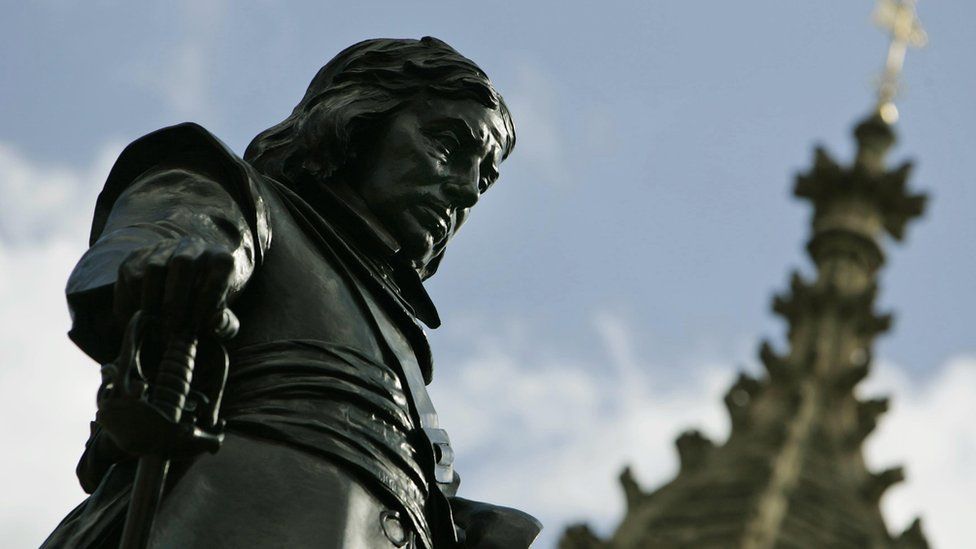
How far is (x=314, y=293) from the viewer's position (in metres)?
6.07

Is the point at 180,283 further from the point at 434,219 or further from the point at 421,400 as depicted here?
the point at 434,219

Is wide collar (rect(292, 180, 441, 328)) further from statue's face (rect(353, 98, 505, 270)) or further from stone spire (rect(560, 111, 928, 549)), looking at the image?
stone spire (rect(560, 111, 928, 549))

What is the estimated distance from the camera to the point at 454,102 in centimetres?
660

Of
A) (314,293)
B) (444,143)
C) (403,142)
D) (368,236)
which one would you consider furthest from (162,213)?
(444,143)

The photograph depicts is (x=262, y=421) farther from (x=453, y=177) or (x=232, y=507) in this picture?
(x=453, y=177)

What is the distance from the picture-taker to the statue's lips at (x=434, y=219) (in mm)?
6516

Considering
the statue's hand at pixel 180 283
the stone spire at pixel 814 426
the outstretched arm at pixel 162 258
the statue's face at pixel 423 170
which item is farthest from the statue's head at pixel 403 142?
the stone spire at pixel 814 426

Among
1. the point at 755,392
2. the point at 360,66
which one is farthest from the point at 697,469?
the point at 360,66

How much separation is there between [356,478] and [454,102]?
128 cm

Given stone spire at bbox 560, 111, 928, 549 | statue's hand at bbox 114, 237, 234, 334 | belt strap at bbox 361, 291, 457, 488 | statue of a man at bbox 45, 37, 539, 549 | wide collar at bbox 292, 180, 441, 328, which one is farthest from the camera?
stone spire at bbox 560, 111, 928, 549

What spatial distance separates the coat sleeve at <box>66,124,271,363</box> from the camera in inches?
219

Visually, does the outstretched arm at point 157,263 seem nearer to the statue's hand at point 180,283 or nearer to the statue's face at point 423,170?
the statue's hand at point 180,283

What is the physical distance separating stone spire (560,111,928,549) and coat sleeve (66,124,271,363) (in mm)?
39812

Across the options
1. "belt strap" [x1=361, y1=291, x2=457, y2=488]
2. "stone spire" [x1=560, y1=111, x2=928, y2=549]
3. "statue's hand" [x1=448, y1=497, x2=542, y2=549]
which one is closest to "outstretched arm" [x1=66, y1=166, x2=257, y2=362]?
"belt strap" [x1=361, y1=291, x2=457, y2=488]
